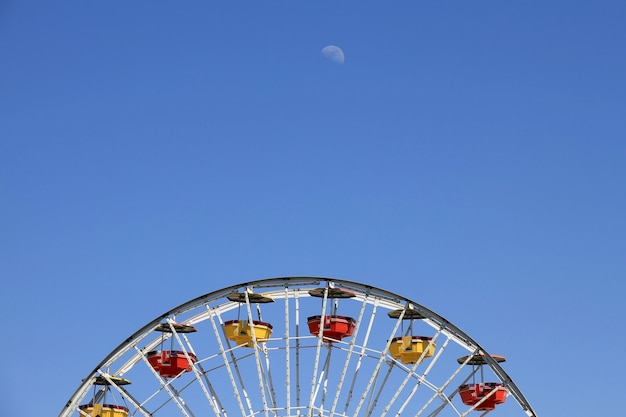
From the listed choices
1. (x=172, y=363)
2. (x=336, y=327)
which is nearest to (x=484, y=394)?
(x=336, y=327)

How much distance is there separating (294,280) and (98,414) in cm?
736

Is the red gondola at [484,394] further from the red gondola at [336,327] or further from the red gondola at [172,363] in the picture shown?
the red gondola at [172,363]

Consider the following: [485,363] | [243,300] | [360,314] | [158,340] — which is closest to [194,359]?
[158,340]

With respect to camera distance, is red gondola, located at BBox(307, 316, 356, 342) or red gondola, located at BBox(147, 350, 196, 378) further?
red gondola, located at BBox(147, 350, 196, 378)

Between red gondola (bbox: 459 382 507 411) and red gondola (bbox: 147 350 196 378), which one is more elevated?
red gondola (bbox: 459 382 507 411)

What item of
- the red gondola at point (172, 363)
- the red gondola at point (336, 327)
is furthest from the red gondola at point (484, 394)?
the red gondola at point (172, 363)

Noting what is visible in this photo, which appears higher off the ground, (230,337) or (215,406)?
(230,337)

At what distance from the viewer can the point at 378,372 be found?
2992cm

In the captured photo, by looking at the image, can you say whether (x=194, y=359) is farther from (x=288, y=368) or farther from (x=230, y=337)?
(x=288, y=368)

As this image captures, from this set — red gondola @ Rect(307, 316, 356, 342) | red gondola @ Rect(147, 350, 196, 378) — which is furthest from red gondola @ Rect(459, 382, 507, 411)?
red gondola @ Rect(147, 350, 196, 378)

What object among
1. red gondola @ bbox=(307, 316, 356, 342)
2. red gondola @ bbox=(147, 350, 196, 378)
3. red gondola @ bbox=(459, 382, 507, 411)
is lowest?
red gondola @ bbox=(147, 350, 196, 378)

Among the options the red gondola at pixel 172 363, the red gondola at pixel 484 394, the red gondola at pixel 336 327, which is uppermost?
the red gondola at pixel 336 327

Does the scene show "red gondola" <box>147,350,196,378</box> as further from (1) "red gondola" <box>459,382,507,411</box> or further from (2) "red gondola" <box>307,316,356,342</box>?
(1) "red gondola" <box>459,382,507,411</box>

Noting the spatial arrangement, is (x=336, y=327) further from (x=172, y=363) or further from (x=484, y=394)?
(x=172, y=363)
